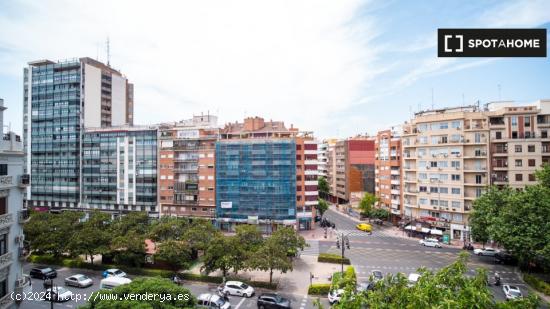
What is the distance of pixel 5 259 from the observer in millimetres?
19031

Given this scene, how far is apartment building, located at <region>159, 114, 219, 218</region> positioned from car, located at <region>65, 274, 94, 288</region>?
100 ft

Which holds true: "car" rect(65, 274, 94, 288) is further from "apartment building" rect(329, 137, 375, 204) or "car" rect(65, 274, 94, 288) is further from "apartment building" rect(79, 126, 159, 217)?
"apartment building" rect(329, 137, 375, 204)

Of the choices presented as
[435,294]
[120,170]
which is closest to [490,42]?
[435,294]

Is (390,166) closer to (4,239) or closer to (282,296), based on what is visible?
(282,296)

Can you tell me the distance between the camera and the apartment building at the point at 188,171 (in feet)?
212

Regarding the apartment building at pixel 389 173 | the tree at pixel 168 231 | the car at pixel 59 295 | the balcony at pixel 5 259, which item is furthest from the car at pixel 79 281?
the apartment building at pixel 389 173

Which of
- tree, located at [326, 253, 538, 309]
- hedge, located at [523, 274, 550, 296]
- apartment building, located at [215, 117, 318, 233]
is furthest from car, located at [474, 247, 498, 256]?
tree, located at [326, 253, 538, 309]

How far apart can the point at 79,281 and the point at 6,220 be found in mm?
18072

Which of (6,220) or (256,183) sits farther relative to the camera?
(256,183)

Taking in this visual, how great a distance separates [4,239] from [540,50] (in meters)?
33.1

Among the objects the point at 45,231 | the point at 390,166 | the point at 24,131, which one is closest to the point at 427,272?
the point at 45,231

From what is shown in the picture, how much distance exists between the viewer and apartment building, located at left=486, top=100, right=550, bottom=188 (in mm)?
50125

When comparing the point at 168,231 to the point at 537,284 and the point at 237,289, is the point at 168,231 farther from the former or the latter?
the point at 537,284

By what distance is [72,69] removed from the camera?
71.9 m
